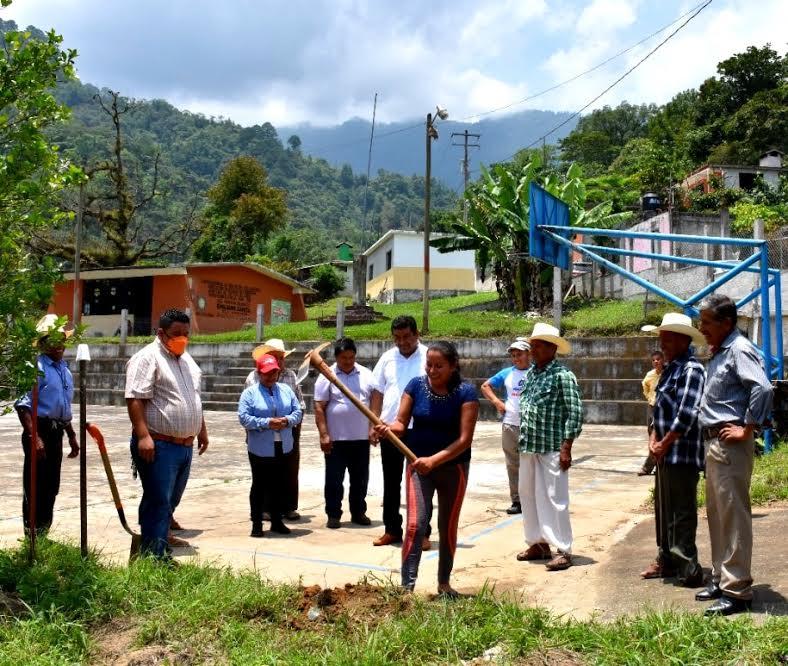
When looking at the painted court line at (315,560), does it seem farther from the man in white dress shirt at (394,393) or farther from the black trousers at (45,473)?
the black trousers at (45,473)

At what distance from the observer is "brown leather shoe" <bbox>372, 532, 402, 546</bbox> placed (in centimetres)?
625

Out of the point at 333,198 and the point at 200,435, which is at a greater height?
the point at 333,198

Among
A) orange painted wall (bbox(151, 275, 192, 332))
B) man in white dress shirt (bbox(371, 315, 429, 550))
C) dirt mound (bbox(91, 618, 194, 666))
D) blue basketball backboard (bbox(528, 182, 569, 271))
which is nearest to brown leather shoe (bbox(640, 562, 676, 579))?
man in white dress shirt (bbox(371, 315, 429, 550))

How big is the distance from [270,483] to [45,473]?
68.6 inches

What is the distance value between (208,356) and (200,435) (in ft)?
59.6

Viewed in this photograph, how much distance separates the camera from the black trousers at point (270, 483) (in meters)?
6.75

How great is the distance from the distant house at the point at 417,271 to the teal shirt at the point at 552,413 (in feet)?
124

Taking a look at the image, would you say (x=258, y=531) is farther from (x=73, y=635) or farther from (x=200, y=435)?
(x=73, y=635)

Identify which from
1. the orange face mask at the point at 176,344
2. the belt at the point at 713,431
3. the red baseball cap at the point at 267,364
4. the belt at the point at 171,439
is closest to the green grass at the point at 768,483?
the belt at the point at 713,431

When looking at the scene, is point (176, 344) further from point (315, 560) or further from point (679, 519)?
point (679, 519)

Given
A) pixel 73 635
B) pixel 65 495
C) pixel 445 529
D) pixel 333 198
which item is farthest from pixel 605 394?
pixel 333 198

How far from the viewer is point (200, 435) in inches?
235

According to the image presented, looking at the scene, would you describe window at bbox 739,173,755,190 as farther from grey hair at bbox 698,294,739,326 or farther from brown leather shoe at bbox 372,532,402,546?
grey hair at bbox 698,294,739,326

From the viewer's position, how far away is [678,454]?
16.1 feet
